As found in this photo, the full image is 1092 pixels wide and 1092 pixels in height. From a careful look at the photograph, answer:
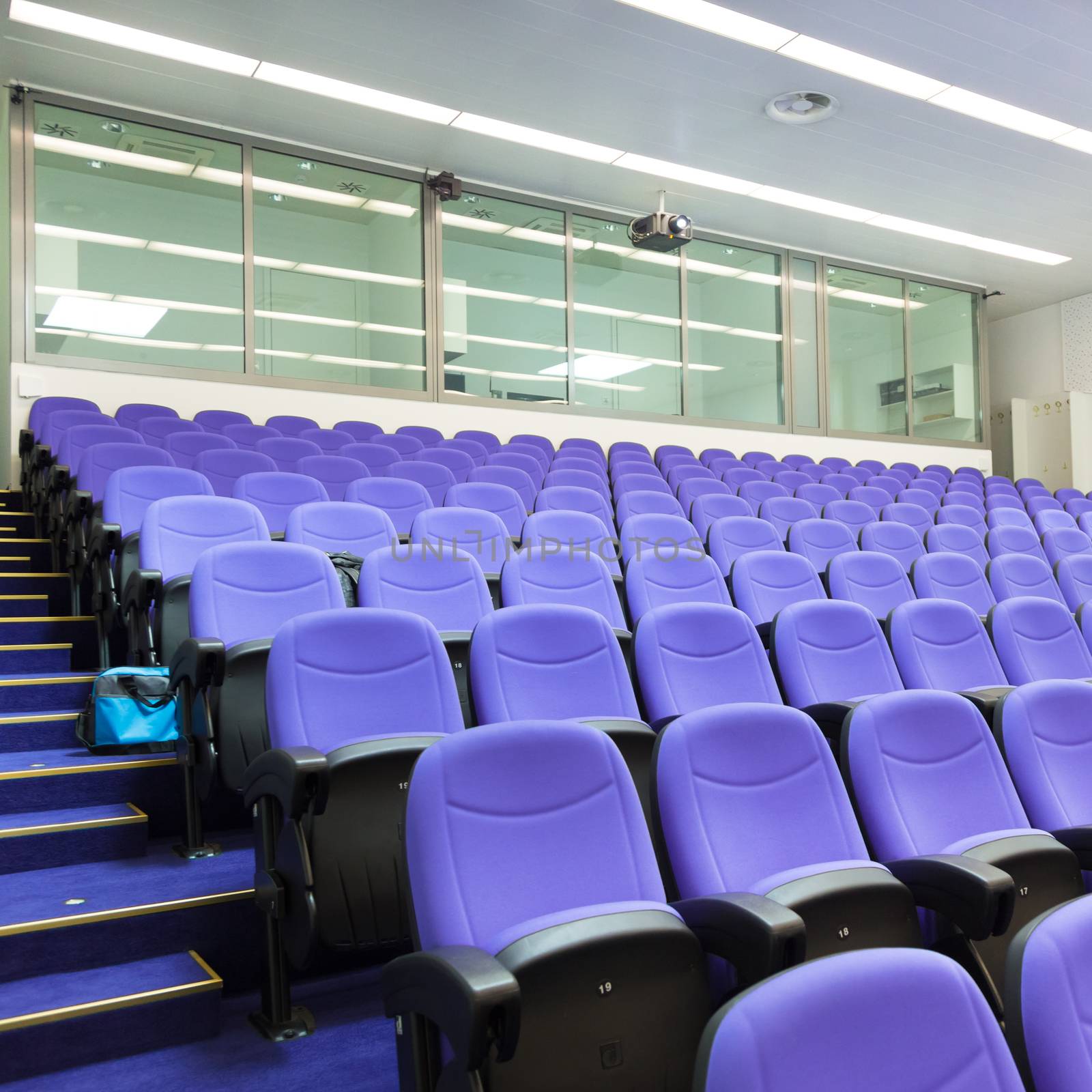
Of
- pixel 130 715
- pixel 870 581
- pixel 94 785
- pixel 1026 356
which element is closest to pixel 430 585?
pixel 130 715

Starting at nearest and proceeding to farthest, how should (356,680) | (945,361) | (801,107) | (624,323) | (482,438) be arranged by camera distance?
(356,680), (801,107), (482,438), (624,323), (945,361)

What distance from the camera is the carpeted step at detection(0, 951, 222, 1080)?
1446 millimetres

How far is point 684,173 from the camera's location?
683 centimetres

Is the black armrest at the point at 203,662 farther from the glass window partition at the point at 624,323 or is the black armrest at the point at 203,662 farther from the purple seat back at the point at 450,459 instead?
the glass window partition at the point at 624,323

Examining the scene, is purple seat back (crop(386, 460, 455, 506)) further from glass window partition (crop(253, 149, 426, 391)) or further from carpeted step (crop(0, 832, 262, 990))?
carpeted step (crop(0, 832, 262, 990))

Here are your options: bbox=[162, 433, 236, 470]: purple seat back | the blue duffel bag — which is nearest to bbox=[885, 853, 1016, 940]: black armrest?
the blue duffel bag

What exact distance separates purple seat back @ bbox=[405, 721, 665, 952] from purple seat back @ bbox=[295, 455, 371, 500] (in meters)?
3.04

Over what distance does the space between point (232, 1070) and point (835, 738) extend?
1329 millimetres

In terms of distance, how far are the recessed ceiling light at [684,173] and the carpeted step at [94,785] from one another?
5462mm

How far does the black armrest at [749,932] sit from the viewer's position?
1135mm

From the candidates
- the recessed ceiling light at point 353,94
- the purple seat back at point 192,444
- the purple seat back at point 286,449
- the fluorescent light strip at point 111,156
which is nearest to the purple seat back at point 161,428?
the purple seat back at point 192,444

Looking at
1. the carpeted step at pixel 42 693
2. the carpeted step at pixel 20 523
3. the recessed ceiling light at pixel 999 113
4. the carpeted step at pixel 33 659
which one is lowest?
the carpeted step at pixel 42 693

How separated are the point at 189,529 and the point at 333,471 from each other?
4.97 ft

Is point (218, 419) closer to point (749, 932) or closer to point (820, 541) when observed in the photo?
point (820, 541)
